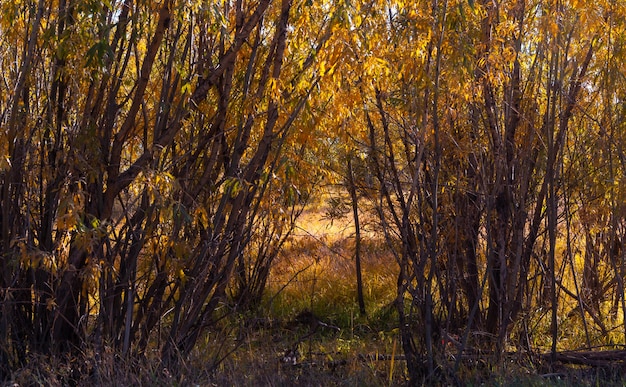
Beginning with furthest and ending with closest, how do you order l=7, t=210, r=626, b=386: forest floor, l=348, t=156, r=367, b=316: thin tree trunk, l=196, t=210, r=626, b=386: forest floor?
l=348, t=156, r=367, b=316: thin tree trunk < l=196, t=210, r=626, b=386: forest floor < l=7, t=210, r=626, b=386: forest floor

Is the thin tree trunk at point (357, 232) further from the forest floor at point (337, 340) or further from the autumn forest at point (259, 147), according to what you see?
the autumn forest at point (259, 147)

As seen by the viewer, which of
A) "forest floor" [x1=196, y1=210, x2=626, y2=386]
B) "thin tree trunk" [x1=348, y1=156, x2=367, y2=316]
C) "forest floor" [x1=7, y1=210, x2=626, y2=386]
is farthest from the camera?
"thin tree trunk" [x1=348, y1=156, x2=367, y2=316]

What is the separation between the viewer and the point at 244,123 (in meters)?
6.28

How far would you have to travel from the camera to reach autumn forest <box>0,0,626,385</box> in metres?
5.72

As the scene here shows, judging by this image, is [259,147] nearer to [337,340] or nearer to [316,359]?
[316,359]

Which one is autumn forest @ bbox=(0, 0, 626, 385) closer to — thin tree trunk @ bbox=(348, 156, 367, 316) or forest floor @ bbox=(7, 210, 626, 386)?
forest floor @ bbox=(7, 210, 626, 386)

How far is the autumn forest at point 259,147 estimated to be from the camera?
18.8 ft

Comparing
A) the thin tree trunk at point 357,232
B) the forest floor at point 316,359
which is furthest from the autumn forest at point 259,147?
the thin tree trunk at point 357,232

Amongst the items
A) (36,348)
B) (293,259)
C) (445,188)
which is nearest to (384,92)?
(445,188)

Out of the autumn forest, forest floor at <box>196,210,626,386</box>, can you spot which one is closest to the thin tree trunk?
forest floor at <box>196,210,626,386</box>

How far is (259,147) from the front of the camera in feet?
20.4

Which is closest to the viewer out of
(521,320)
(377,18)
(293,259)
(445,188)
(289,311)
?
(377,18)

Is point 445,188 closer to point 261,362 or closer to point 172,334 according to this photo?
point 261,362

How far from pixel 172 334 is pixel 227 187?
1378mm
